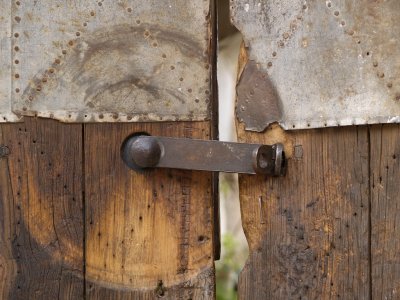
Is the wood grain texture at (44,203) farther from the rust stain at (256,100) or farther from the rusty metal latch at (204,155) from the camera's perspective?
the rust stain at (256,100)

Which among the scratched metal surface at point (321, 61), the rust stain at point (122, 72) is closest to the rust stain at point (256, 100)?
the scratched metal surface at point (321, 61)

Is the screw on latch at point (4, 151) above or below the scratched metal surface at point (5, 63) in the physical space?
below

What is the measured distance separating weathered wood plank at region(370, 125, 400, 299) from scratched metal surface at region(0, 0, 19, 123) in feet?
2.71

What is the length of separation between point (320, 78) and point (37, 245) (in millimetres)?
757

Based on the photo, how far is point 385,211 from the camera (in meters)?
1.41

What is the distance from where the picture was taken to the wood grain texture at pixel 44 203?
1579mm

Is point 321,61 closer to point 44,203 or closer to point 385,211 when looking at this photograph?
point 385,211

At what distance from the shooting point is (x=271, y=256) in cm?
154

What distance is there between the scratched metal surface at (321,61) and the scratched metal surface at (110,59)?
0.13 m

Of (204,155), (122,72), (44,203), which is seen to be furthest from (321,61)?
(44,203)

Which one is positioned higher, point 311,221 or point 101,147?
point 101,147

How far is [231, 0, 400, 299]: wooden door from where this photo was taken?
4.59 ft

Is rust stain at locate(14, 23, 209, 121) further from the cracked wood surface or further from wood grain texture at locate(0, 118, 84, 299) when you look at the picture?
the cracked wood surface

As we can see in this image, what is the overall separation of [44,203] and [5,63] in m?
0.34
